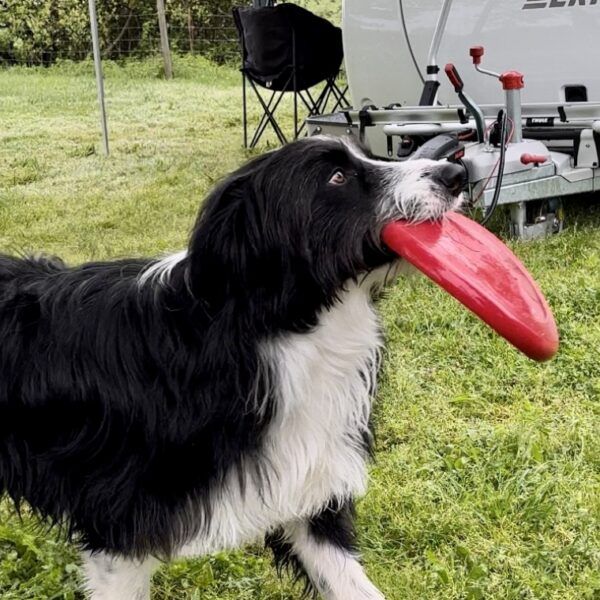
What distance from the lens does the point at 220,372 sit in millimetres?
1766

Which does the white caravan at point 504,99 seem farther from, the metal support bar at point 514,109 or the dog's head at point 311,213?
the dog's head at point 311,213

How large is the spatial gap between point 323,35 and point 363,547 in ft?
19.9

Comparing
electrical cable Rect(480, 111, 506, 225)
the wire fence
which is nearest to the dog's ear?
electrical cable Rect(480, 111, 506, 225)

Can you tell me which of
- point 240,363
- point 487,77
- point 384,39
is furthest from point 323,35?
point 240,363

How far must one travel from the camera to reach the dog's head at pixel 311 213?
1.67m

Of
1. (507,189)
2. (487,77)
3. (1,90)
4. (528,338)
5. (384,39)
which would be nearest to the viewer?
(528,338)

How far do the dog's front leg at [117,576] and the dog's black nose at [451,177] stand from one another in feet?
3.63

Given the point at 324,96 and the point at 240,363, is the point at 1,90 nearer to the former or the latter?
the point at 324,96

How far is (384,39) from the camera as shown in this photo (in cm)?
563

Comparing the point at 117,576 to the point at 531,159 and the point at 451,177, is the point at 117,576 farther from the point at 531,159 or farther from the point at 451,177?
the point at 531,159

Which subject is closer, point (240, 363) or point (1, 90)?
point (240, 363)

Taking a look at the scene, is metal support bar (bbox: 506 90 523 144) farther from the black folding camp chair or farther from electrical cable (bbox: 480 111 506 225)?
the black folding camp chair

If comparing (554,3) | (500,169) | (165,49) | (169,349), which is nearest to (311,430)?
(169,349)

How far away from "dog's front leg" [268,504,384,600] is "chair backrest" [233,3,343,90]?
5917 mm
